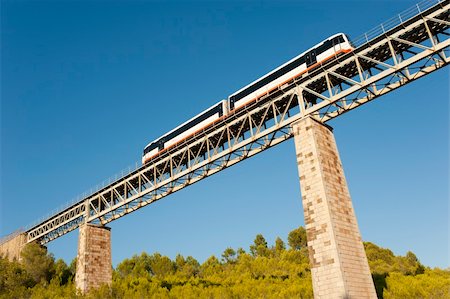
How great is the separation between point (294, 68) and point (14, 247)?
41.1 meters

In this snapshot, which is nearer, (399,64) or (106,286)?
(399,64)

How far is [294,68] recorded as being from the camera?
1005 inches

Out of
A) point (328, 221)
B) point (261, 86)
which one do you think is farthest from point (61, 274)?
point (328, 221)

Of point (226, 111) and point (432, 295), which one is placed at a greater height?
point (226, 111)

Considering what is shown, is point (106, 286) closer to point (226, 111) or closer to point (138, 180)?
point (138, 180)

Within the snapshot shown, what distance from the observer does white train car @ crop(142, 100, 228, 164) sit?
30188 millimetres

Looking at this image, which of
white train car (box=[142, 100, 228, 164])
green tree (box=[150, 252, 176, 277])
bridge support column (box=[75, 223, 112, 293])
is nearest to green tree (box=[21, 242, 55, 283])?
bridge support column (box=[75, 223, 112, 293])

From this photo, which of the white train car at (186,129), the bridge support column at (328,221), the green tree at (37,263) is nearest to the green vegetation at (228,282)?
the green tree at (37,263)

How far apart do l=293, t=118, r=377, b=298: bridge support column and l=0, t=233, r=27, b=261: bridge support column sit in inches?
1515

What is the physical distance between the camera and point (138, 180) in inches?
1357

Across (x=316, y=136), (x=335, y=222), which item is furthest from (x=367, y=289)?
(x=316, y=136)

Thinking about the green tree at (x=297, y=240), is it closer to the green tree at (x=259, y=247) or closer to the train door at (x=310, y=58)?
the green tree at (x=259, y=247)

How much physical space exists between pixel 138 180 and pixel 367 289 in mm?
21765

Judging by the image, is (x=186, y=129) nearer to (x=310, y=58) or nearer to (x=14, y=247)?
(x=310, y=58)
